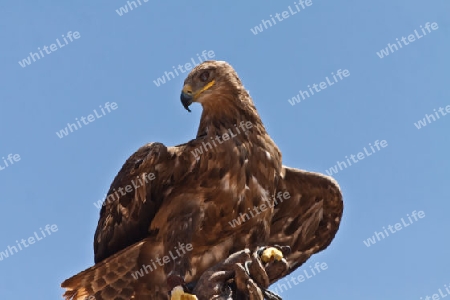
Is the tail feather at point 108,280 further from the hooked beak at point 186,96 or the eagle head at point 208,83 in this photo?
the eagle head at point 208,83

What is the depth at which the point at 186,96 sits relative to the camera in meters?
10.4

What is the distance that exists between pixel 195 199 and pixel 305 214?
70.7 inches

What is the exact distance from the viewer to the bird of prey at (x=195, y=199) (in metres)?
10.1

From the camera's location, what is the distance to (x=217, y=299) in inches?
303

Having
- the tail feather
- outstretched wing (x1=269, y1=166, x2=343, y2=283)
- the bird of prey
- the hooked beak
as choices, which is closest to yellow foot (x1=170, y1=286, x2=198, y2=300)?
the bird of prey

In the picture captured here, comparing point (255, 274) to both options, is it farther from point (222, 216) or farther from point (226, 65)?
point (226, 65)

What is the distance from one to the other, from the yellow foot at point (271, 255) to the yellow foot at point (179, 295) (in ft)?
2.63

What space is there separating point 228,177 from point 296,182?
1.30 m

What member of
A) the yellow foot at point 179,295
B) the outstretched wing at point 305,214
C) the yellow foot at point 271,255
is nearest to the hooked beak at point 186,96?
the outstretched wing at point 305,214

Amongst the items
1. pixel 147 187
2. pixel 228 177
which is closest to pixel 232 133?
pixel 228 177

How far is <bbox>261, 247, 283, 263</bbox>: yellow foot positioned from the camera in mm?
8193

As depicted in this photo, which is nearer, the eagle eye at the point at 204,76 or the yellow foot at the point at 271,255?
the yellow foot at the point at 271,255

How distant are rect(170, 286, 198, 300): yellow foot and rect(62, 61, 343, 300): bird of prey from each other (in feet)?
5.36

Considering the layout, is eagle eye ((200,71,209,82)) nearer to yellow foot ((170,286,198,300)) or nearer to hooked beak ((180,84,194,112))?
hooked beak ((180,84,194,112))
